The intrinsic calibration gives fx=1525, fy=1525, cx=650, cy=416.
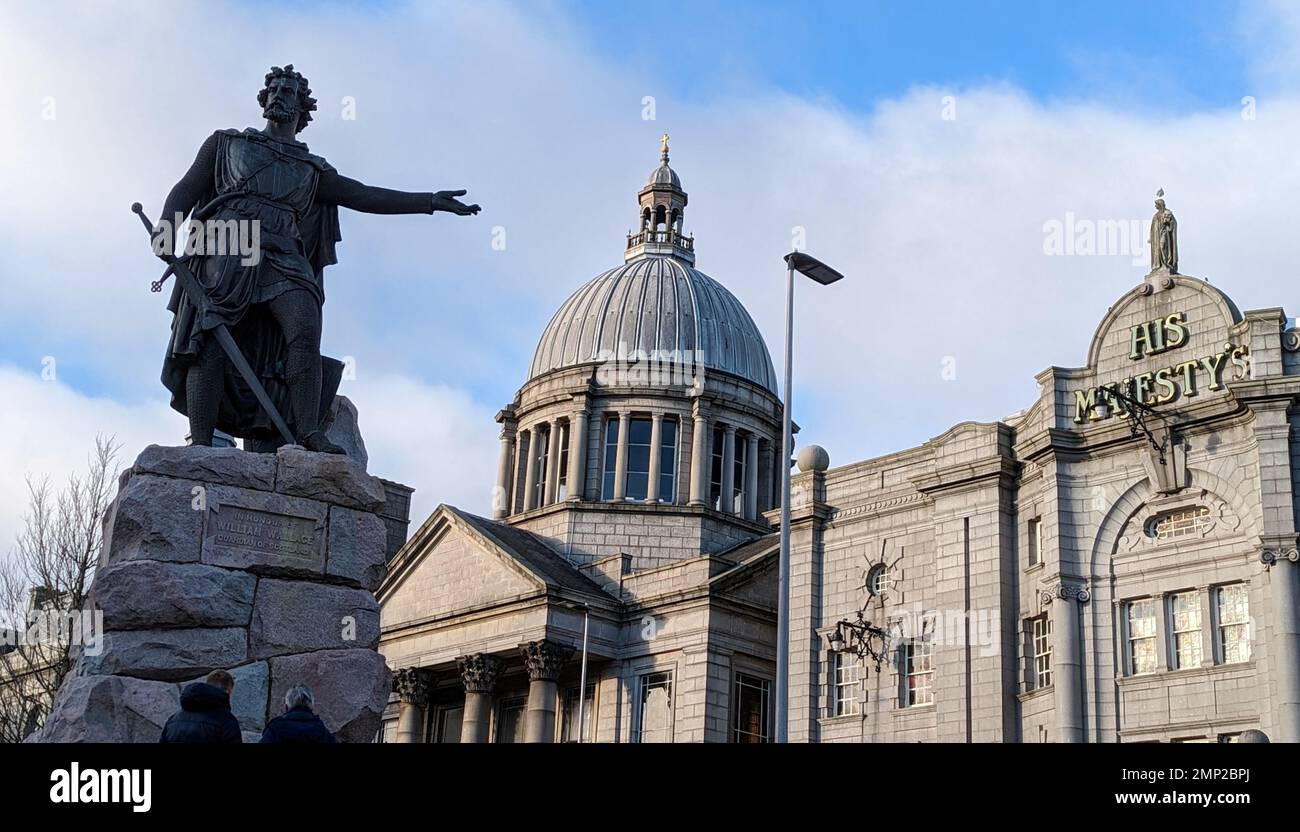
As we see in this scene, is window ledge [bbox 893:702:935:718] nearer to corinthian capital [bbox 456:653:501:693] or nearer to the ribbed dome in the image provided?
corinthian capital [bbox 456:653:501:693]

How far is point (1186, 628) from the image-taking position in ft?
125

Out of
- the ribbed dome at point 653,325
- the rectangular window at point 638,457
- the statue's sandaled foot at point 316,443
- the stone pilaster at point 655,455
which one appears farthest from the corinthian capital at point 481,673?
the statue's sandaled foot at point 316,443

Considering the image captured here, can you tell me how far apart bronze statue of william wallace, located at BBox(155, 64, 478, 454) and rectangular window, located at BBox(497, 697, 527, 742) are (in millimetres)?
48721

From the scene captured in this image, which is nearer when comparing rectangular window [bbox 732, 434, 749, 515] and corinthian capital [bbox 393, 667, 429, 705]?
corinthian capital [bbox 393, 667, 429, 705]

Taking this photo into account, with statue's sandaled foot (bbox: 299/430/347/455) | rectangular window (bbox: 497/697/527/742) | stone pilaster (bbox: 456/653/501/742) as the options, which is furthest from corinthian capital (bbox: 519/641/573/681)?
statue's sandaled foot (bbox: 299/430/347/455)

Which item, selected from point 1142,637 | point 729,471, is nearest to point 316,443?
point 1142,637

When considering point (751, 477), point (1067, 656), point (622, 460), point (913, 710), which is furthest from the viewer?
point (751, 477)

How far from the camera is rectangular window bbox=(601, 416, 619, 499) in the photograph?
67750 millimetres

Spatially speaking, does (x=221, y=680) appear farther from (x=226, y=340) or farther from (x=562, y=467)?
(x=562, y=467)

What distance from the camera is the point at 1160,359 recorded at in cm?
4059

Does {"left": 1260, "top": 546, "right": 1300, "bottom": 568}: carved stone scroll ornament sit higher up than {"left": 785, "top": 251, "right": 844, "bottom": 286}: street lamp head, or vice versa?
{"left": 785, "top": 251, "right": 844, "bottom": 286}: street lamp head

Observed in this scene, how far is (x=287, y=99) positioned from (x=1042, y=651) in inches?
1281
